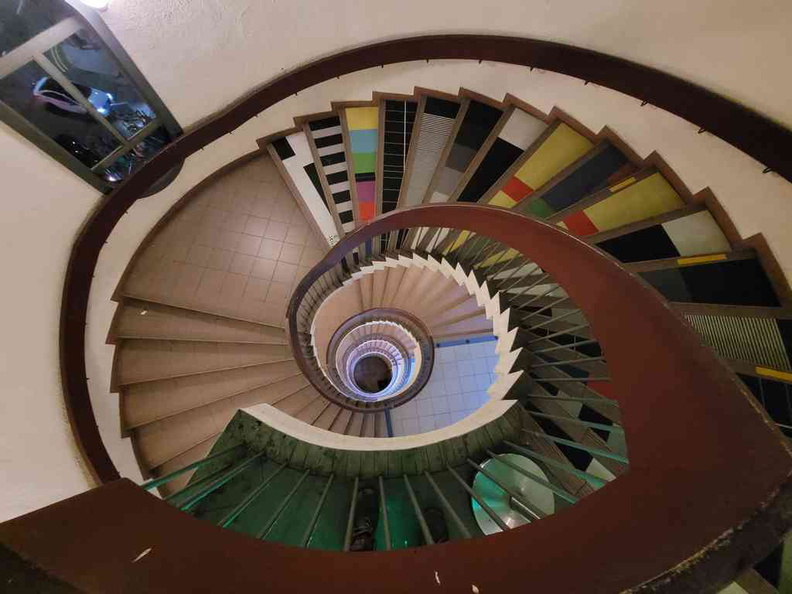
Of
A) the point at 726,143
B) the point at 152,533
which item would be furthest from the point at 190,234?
the point at 726,143

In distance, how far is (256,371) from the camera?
4.55 metres

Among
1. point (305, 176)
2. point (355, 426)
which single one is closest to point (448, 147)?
point (305, 176)

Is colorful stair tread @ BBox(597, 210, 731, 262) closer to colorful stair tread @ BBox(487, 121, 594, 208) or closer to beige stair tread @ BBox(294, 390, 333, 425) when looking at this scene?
colorful stair tread @ BBox(487, 121, 594, 208)

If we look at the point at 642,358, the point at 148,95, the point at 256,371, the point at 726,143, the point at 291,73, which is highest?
the point at 291,73

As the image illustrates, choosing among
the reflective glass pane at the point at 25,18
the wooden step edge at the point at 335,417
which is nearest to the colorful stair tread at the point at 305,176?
the reflective glass pane at the point at 25,18

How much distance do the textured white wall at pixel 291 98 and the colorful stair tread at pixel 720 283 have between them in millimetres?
149

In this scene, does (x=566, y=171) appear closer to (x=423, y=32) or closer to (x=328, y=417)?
(x=423, y=32)

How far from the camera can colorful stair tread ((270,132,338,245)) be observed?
4.30 metres

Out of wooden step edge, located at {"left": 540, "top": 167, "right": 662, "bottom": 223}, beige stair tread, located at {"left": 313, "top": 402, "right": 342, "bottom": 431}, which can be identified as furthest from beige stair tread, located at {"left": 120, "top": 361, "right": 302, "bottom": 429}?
wooden step edge, located at {"left": 540, "top": 167, "right": 662, "bottom": 223}

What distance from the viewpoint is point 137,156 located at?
3172 mm

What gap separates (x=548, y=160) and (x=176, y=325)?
428 centimetres

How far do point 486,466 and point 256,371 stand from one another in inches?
133

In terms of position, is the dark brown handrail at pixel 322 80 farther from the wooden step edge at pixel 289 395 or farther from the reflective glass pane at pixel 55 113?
the wooden step edge at pixel 289 395

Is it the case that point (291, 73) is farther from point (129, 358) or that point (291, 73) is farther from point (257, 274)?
point (129, 358)
